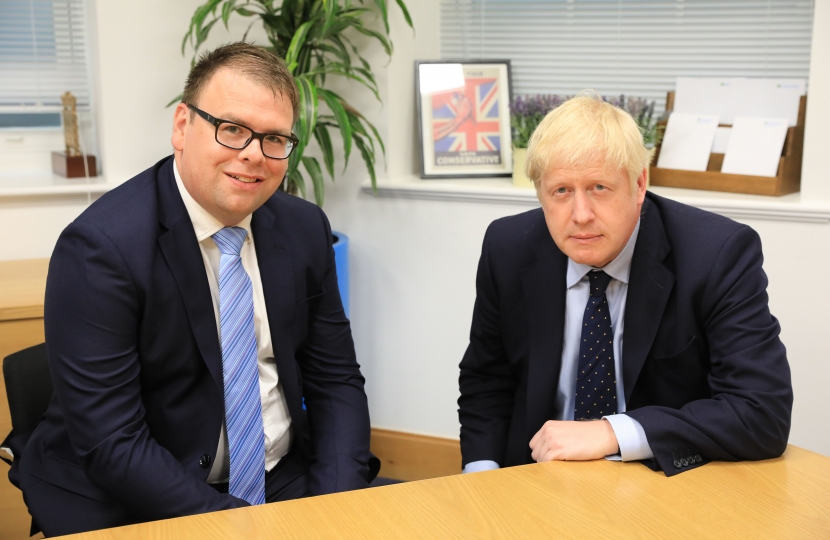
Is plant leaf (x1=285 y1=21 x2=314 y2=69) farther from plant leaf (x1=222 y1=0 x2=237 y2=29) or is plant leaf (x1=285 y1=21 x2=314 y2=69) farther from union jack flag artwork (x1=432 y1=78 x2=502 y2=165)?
union jack flag artwork (x1=432 y1=78 x2=502 y2=165)

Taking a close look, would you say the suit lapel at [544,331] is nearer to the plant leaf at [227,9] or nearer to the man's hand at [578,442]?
the man's hand at [578,442]

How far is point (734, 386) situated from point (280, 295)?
93 centimetres

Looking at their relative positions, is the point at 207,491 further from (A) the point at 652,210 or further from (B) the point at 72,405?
(A) the point at 652,210

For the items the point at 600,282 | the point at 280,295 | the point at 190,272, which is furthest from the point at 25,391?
the point at 600,282

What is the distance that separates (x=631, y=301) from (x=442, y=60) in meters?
1.74

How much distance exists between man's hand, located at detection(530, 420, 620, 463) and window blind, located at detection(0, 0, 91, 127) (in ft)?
7.71

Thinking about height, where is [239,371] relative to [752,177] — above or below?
below

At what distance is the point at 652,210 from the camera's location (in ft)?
5.76

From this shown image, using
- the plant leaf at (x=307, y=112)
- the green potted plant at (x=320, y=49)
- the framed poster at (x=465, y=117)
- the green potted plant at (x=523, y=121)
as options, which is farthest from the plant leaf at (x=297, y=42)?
the green potted plant at (x=523, y=121)

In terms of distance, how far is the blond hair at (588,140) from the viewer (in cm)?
159

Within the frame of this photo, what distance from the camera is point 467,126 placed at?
3.20 meters

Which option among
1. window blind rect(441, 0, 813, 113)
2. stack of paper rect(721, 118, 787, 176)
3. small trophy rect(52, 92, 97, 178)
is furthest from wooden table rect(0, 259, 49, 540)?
stack of paper rect(721, 118, 787, 176)

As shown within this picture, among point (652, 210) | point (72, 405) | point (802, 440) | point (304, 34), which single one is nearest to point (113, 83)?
point (304, 34)

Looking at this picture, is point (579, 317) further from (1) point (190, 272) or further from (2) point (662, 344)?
(1) point (190, 272)
